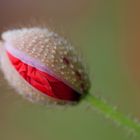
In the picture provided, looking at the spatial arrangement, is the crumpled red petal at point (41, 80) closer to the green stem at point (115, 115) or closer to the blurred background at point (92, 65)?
the green stem at point (115, 115)

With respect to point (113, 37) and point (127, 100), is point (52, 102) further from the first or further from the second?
point (113, 37)

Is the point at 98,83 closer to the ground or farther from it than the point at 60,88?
closer to the ground

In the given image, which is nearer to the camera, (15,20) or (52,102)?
(52,102)

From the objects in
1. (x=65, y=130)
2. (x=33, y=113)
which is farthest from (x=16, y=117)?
(x=65, y=130)

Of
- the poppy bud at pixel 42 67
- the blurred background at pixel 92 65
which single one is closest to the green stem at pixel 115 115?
the poppy bud at pixel 42 67

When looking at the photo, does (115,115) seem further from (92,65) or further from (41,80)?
(92,65)

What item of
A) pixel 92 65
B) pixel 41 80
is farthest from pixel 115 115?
pixel 92 65

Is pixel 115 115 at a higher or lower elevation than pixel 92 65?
higher
